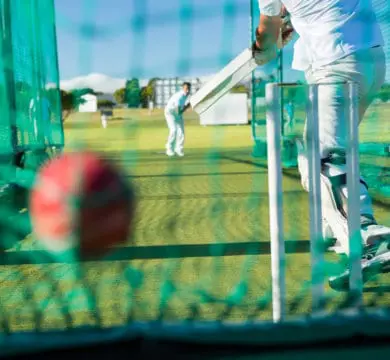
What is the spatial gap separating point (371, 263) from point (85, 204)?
1453 millimetres

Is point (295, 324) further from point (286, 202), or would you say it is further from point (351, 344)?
point (286, 202)

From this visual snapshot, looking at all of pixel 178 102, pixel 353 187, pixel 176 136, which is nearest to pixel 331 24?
pixel 353 187

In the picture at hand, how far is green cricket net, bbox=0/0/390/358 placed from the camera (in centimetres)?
187

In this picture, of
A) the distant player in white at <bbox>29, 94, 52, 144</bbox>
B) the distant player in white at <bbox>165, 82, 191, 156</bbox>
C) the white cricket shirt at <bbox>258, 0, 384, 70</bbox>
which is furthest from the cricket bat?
the distant player in white at <bbox>165, 82, 191, 156</bbox>

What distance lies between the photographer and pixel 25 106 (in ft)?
25.0

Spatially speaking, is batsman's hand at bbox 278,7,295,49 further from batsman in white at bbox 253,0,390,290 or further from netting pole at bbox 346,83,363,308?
netting pole at bbox 346,83,363,308

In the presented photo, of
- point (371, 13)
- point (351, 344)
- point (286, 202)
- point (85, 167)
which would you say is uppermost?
point (371, 13)

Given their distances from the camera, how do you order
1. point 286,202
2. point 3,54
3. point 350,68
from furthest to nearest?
point 286,202
point 3,54
point 350,68

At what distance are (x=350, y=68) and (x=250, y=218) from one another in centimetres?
281

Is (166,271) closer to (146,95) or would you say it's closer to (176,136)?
(146,95)

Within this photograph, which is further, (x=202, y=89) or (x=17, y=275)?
(x=17, y=275)

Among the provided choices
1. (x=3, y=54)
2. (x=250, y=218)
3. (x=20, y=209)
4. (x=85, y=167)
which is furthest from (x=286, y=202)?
(x=85, y=167)

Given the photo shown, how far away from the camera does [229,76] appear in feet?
11.2

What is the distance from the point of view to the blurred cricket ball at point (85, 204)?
2.83 meters
